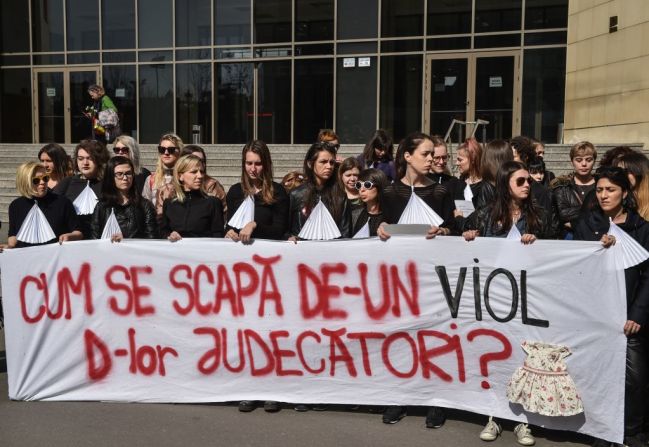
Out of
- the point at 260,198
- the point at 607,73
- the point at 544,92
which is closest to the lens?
the point at 260,198

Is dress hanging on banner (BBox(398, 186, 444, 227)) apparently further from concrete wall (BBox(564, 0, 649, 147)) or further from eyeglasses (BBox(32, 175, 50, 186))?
concrete wall (BBox(564, 0, 649, 147))

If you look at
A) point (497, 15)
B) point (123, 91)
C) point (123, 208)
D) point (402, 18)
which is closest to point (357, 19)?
point (402, 18)

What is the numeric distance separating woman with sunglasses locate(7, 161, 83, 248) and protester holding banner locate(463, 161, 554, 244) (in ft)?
9.77

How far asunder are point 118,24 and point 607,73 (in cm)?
1393

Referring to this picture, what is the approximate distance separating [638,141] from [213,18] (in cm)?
1211

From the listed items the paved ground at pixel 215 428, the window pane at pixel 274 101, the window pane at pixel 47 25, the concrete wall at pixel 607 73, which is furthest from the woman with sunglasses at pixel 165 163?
the window pane at pixel 47 25

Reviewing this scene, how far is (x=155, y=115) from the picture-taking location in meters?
20.3

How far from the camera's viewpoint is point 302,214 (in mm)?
4980

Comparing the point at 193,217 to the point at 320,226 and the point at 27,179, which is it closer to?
the point at 320,226

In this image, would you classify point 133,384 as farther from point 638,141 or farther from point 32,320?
point 638,141

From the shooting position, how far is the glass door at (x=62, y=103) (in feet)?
68.2

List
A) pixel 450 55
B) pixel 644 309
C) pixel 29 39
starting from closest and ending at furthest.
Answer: pixel 644 309 < pixel 450 55 < pixel 29 39

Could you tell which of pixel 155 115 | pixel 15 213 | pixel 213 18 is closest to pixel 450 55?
pixel 213 18

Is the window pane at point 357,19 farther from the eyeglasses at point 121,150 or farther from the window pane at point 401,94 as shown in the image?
the eyeglasses at point 121,150
